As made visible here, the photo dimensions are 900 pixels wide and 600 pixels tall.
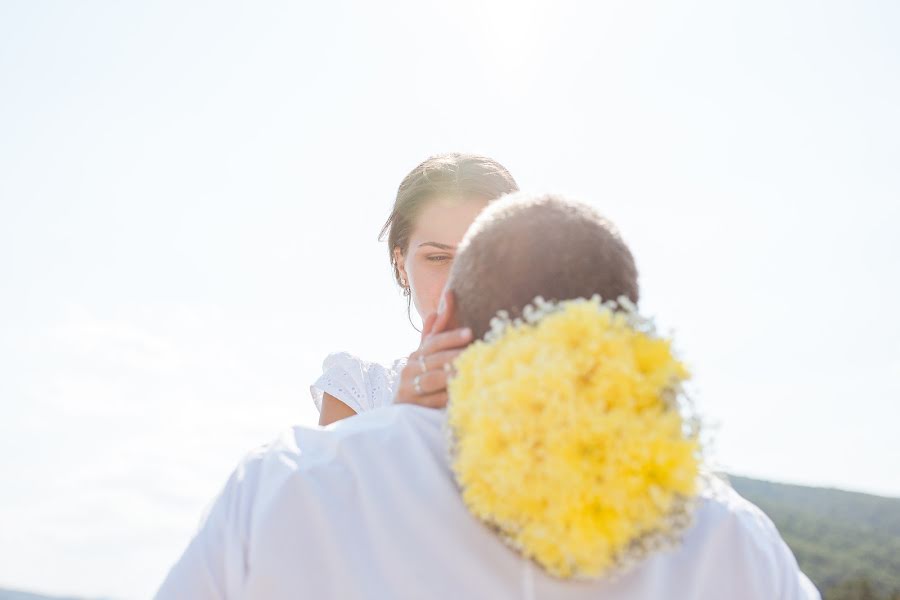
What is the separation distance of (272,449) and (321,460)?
13 centimetres

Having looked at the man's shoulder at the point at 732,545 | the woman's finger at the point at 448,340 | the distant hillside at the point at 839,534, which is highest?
the woman's finger at the point at 448,340

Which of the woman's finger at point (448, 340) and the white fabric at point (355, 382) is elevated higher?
the woman's finger at point (448, 340)

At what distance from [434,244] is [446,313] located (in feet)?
8.88

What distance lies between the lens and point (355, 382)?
15.5ft

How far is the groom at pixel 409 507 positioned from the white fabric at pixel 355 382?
9.35ft

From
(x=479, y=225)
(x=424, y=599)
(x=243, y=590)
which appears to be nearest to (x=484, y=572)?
(x=424, y=599)

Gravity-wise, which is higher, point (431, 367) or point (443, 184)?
point (443, 184)

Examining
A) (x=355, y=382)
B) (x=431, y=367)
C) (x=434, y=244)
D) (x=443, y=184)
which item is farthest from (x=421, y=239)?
(x=431, y=367)

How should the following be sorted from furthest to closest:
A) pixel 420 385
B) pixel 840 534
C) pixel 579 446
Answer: pixel 840 534 → pixel 420 385 → pixel 579 446

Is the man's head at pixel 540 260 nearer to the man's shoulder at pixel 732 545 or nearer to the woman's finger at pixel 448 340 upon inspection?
the woman's finger at pixel 448 340

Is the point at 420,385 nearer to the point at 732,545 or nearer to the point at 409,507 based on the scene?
the point at 409,507

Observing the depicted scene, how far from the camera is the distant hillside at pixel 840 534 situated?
26328 millimetres

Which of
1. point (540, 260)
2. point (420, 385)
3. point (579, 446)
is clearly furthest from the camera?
point (420, 385)

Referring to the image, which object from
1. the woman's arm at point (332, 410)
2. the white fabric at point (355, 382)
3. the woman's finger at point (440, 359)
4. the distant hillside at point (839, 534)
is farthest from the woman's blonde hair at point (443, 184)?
the distant hillside at point (839, 534)
